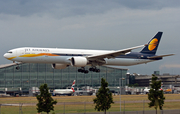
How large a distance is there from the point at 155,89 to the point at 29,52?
23657 mm

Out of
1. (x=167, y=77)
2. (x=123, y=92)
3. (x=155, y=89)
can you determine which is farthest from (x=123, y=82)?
(x=155, y=89)

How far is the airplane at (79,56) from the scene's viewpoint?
49.6 meters

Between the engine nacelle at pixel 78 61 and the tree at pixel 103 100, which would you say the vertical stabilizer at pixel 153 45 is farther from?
the tree at pixel 103 100

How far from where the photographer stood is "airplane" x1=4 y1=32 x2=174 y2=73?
49594mm

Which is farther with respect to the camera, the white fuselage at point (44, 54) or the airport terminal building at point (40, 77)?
the airport terminal building at point (40, 77)

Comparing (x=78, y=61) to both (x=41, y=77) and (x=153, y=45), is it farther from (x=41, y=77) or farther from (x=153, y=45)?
(x=41, y=77)

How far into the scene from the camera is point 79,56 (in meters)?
54.6

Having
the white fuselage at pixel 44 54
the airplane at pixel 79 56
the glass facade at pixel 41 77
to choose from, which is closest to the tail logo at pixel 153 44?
the airplane at pixel 79 56

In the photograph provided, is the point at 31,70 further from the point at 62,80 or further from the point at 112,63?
the point at 112,63

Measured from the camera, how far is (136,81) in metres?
157

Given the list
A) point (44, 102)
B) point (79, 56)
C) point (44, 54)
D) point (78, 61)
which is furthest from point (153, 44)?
A: point (44, 102)

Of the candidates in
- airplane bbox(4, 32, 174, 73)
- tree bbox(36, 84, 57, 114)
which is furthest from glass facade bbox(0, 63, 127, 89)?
tree bbox(36, 84, 57, 114)

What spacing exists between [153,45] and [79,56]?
824 inches

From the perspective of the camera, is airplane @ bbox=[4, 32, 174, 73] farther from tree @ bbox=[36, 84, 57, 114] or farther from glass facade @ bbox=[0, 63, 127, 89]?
glass facade @ bbox=[0, 63, 127, 89]
